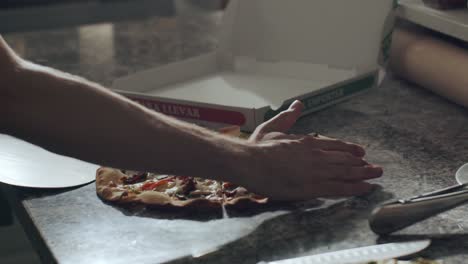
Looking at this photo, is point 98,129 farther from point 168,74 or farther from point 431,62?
point 431,62

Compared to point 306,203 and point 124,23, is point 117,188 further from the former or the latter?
point 124,23

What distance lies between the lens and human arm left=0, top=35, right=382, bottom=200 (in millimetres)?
818

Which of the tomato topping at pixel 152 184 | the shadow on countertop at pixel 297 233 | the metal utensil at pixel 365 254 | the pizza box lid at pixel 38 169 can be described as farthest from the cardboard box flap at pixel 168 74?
the metal utensil at pixel 365 254

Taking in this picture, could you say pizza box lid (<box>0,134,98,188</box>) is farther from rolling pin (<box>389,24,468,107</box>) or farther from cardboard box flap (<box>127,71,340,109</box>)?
rolling pin (<box>389,24,468,107</box>)

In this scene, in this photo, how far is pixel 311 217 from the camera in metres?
0.88

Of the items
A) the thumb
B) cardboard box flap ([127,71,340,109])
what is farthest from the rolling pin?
the thumb

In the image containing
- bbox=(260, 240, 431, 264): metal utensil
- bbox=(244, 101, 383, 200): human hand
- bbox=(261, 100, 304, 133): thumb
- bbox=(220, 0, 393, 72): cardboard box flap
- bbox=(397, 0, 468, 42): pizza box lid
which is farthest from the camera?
bbox=(220, 0, 393, 72): cardboard box flap

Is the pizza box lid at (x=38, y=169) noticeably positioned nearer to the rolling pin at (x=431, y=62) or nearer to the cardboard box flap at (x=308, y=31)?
the cardboard box flap at (x=308, y=31)

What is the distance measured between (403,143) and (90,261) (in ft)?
1.87

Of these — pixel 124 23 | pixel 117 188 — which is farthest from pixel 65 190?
pixel 124 23

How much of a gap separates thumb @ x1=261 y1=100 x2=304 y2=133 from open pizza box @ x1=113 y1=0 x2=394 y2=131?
Answer: 3.2 inches

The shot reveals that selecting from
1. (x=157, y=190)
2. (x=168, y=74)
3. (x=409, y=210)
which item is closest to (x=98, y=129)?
(x=157, y=190)

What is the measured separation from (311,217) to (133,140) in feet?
0.82

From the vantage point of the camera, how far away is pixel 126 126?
843 mm
